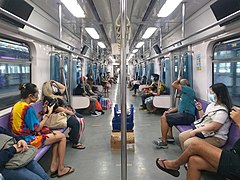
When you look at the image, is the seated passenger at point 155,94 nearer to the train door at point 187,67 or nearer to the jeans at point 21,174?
the train door at point 187,67

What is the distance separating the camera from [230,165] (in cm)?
225

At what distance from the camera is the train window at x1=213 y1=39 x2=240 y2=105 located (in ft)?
12.7

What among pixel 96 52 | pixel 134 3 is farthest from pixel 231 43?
pixel 96 52

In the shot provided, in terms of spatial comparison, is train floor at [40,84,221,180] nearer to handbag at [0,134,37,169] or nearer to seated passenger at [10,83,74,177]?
seated passenger at [10,83,74,177]

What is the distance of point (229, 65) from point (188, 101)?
933mm

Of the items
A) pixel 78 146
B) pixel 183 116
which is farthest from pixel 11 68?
pixel 183 116

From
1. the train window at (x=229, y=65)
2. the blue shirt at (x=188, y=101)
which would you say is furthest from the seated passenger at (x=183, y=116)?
the train window at (x=229, y=65)

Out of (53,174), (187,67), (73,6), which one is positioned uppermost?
(73,6)

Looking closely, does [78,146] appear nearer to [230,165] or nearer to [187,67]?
[230,165]

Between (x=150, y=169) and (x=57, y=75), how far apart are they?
405 centimetres

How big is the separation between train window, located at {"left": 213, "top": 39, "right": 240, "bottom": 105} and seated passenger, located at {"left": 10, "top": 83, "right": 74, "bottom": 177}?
9.66ft

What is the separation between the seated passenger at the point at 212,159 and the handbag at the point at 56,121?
2.07 m

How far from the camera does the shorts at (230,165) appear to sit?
222 centimetres

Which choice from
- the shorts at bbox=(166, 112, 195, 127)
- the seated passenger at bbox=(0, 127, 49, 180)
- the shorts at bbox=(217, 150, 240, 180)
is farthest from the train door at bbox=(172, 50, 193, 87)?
the seated passenger at bbox=(0, 127, 49, 180)
